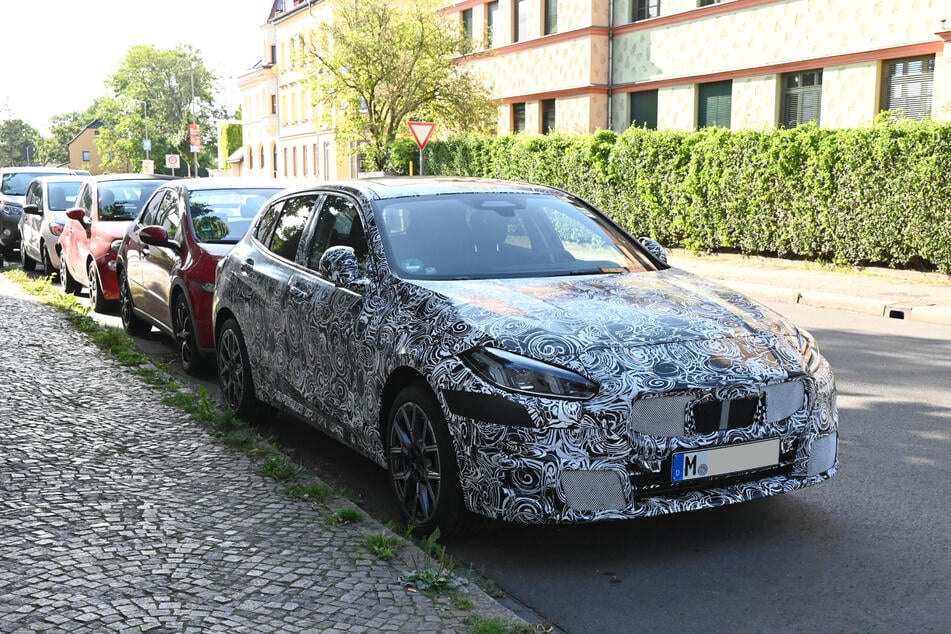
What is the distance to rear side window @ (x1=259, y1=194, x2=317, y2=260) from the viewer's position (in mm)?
6312

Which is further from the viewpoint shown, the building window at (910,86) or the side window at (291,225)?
the building window at (910,86)

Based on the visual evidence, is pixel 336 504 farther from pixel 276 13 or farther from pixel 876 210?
pixel 276 13

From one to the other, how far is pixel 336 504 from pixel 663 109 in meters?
24.9

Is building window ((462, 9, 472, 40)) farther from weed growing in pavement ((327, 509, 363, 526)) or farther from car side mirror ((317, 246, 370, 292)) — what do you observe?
weed growing in pavement ((327, 509, 363, 526))

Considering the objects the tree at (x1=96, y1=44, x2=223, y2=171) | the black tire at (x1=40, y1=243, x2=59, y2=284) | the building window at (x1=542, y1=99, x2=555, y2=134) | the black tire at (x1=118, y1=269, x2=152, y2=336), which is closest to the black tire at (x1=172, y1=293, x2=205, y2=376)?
the black tire at (x1=118, y1=269, x2=152, y2=336)

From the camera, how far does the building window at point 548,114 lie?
3270 cm

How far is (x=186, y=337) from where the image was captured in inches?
348

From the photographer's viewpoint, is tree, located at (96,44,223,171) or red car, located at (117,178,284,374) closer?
red car, located at (117,178,284,374)

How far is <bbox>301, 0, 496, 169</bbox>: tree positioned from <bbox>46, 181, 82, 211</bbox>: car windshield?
54.8 ft

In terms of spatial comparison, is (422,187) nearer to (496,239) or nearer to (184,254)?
(496,239)

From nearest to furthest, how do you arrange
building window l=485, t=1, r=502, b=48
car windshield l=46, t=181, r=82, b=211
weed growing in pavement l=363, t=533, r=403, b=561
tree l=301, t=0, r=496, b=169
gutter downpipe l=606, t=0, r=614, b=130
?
weed growing in pavement l=363, t=533, r=403, b=561 → car windshield l=46, t=181, r=82, b=211 → gutter downpipe l=606, t=0, r=614, b=130 → tree l=301, t=0, r=496, b=169 → building window l=485, t=1, r=502, b=48

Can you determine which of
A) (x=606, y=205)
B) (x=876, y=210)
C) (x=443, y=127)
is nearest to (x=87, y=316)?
(x=876, y=210)

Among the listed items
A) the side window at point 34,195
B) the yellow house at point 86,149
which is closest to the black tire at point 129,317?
the side window at point 34,195

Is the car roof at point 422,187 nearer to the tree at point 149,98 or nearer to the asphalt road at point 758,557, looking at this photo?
the asphalt road at point 758,557
